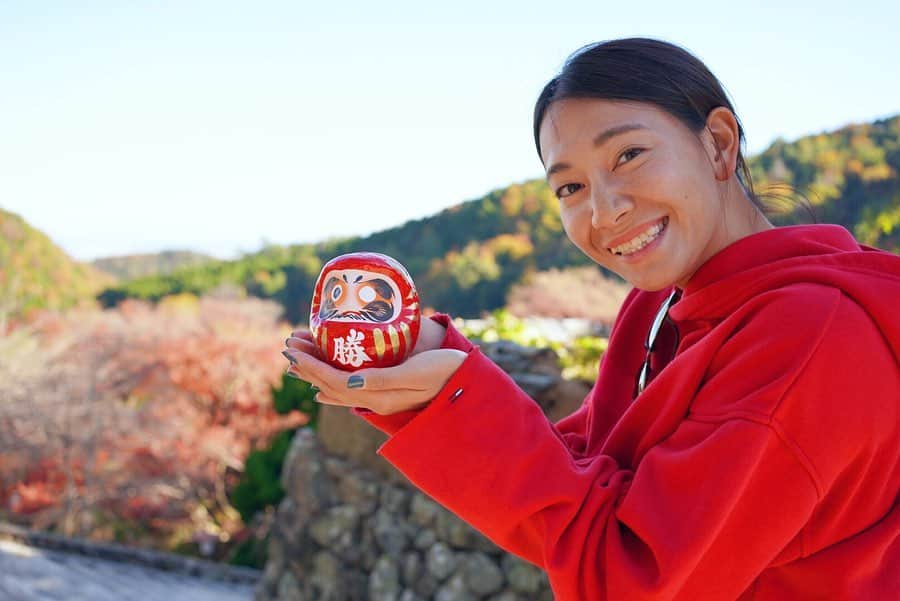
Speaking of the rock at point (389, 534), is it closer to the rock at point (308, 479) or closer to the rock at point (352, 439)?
the rock at point (352, 439)

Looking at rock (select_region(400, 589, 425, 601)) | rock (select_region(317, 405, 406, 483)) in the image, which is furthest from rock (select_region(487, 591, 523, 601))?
rock (select_region(317, 405, 406, 483))

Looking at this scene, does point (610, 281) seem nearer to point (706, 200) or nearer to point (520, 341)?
point (520, 341)

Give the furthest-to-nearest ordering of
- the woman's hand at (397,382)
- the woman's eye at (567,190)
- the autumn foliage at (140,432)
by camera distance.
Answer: the autumn foliage at (140,432)
the woman's eye at (567,190)
the woman's hand at (397,382)

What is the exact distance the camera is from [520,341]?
17.6 ft

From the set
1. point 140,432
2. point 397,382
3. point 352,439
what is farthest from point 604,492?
point 140,432

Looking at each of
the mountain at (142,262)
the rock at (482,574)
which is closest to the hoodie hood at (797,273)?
the rock at (482,574)

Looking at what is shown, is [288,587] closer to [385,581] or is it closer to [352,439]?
[385,581]

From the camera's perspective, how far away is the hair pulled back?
1060 millimetres

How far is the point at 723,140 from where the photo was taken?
1141 mm

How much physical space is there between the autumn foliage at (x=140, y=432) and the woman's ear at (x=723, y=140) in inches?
437

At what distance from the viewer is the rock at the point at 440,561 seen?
15.3 feet

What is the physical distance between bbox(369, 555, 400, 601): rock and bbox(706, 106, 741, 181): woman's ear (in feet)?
13.9

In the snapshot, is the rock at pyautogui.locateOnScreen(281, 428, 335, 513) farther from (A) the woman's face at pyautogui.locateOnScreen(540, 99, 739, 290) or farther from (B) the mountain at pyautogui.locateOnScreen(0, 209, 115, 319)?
(B) the mountain at pyautogui.locateOnScreen(0, 209, 115, 319)

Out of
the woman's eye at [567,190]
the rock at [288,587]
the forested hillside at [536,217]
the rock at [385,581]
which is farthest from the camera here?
the forested hillside at [536,217]
